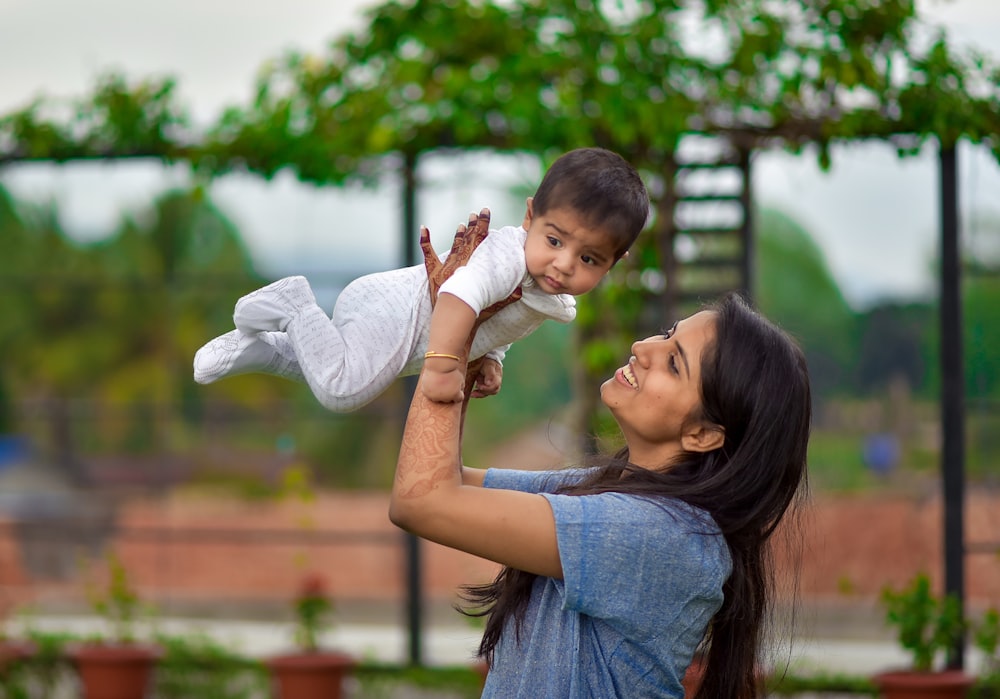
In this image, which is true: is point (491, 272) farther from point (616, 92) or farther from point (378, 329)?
point (616, 92)

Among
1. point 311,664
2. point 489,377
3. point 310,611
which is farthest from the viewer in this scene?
point 310,611

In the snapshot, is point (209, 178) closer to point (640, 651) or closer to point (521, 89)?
point (521, 89)

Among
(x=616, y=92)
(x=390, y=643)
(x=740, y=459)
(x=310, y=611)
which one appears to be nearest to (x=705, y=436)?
(x=740, y=459)

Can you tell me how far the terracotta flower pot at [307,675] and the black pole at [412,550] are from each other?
0.27 meters

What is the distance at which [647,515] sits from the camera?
1658 mm

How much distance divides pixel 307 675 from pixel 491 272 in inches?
118

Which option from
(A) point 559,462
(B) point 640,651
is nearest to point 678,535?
(B) point 640,651

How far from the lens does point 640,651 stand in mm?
1689

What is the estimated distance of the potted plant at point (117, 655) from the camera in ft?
14.6

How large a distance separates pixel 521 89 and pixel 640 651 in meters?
2.67

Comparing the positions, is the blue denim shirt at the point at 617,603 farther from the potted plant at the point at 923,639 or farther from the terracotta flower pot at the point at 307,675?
the terracotta flower pot at the point at 307,675

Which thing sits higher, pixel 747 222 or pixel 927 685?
pixel 747 222

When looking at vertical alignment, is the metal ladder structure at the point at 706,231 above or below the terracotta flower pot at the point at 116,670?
above

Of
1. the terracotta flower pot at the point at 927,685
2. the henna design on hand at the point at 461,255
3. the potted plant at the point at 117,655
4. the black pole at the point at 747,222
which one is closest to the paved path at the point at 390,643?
the potted plant at the point at 117,655
